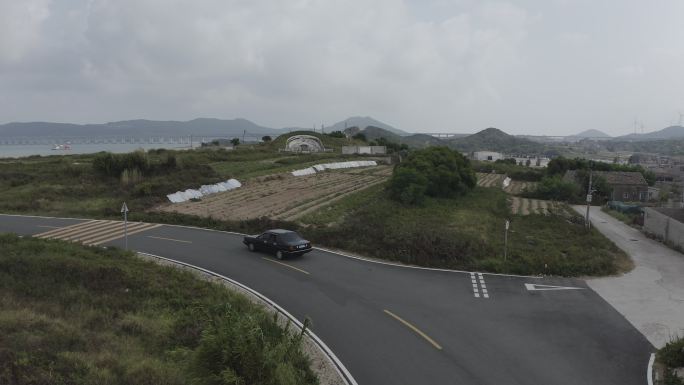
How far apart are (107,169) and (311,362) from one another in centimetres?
4141

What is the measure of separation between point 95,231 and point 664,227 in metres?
39.2

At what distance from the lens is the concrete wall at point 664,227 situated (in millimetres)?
27609

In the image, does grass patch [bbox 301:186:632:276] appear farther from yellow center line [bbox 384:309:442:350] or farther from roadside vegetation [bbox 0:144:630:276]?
yellow center line [bbox 384:309:442:350]

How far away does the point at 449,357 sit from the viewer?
12672 mm

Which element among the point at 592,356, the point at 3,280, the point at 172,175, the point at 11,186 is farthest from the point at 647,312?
the point at 11,186

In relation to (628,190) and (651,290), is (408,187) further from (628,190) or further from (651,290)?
(628,190)

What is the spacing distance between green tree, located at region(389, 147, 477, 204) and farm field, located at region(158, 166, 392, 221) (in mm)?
6378

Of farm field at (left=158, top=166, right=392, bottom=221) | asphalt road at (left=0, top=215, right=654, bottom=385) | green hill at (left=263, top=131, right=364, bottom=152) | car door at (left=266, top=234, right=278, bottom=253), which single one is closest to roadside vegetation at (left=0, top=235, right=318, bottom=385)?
asphalt road at (left=0, top=215, right=654, bottom=385)

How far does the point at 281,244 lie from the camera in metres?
22.2

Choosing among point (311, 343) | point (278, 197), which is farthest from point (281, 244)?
point (278, 197)

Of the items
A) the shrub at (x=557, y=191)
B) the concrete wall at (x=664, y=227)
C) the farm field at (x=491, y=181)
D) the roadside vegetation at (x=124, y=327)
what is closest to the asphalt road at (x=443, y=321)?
the roadside vegetation at (x=124, y=327)

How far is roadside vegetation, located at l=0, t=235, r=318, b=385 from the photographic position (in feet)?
26.8

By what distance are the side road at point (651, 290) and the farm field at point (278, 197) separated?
68.3ft

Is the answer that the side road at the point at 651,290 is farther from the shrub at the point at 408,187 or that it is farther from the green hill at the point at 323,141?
the green hill at the point at 323,141
